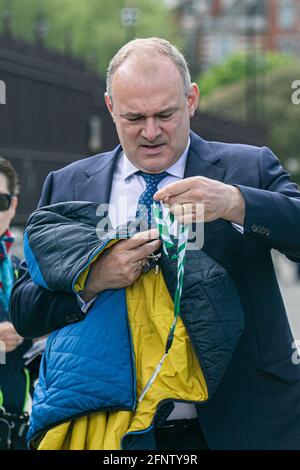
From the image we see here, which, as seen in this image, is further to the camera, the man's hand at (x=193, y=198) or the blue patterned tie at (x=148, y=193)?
the blue patterned tie at (x=148, y=193)

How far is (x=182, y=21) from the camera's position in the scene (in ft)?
352

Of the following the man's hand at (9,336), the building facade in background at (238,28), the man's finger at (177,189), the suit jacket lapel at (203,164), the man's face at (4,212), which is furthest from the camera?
the building facade in background at (238,28)

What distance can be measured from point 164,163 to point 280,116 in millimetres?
61512

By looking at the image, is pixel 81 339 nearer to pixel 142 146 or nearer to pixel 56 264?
pixel 56 264

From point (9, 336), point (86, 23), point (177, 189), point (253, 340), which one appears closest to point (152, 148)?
point (177, 189)

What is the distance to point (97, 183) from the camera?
3223mm

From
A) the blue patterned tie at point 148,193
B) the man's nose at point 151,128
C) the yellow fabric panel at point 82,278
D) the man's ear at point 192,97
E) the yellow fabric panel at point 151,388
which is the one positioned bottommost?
Answer: the yellow fabric panel at point 151,388

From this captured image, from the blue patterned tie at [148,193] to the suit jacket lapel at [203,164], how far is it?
0.07 m

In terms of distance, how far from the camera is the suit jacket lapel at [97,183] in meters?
3.20

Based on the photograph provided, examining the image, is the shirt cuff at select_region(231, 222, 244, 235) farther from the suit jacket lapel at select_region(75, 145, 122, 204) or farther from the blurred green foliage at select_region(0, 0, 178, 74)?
the blurred green foliage at select_region(0, 0, 178, 74)

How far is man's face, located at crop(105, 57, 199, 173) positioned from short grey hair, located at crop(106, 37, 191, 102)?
0.06 feet

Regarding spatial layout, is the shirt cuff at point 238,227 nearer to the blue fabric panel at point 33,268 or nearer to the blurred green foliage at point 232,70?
the blue fabric panel at point 33,268

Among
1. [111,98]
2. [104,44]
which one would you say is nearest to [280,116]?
[104,44]

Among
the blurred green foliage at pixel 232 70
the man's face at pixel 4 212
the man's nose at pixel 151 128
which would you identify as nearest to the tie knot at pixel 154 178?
the man's nose at pixel 151 128
